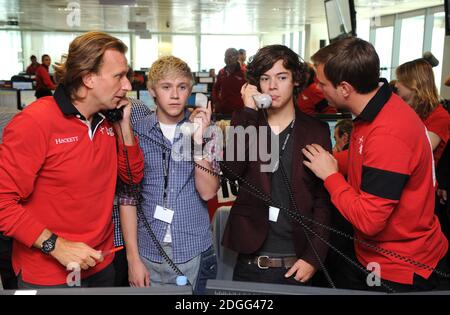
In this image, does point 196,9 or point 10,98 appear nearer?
point 10,98

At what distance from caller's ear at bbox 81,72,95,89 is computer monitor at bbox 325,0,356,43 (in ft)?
12.5

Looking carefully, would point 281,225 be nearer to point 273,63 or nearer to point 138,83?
point 273,63

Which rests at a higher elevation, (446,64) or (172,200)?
(446,64)

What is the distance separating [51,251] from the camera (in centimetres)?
134

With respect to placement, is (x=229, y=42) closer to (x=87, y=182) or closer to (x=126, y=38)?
(x=126, y=38)

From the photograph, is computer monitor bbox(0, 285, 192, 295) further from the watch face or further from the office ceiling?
the office ceiling

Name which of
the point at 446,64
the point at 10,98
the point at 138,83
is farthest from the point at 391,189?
the point at 446,64

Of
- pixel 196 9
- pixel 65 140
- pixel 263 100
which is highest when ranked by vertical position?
pixel 196 9

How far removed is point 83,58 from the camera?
4.77 ft

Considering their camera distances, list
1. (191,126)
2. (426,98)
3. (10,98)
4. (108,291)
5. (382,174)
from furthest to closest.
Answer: (10,98) < (426,98) < (191,126) < (382,174) < (108,291)

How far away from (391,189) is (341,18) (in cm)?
A: 492

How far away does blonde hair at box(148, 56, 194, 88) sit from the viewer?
71.1 inches

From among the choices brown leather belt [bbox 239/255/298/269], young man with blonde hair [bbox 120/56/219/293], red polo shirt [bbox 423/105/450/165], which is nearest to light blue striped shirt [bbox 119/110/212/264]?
young man with blonde hair [bbox 120/56/219/293]

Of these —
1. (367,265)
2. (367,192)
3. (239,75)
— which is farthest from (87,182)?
(239,75)
